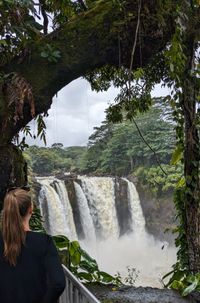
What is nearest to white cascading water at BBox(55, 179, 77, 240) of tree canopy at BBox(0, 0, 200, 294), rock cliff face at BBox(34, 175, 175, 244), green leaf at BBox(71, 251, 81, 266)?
rock cliff face at BBox(34, 175, 175, 244)

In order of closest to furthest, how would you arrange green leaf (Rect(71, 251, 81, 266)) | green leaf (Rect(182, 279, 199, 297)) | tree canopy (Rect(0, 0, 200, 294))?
tree canopy (Rect(0, 0, 200, 294)) < green leaf (Rect(182, 279, 199, 297)) < green leaf (Rect(71, 251, 81, 266))

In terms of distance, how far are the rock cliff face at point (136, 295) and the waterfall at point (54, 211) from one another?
1212 cm

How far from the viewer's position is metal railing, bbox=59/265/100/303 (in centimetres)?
229

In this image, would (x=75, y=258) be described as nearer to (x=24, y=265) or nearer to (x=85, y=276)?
(x=85, y=276)

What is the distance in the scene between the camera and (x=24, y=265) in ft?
5.96

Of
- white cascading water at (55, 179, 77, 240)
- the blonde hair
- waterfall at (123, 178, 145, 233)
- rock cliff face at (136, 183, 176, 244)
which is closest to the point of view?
the blonde hair

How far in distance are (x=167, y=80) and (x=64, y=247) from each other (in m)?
2.99

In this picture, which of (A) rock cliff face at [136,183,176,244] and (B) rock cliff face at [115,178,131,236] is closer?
(B) rock cliff face at [115,178,131,236]

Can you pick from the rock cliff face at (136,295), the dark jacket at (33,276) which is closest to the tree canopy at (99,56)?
the rock cliff face at (136,295)

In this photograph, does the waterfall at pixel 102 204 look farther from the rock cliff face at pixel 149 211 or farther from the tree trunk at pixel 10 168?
the tree trunk at pixel 10 168

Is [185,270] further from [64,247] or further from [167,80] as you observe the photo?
[167,80]

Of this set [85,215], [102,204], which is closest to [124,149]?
[102,204]

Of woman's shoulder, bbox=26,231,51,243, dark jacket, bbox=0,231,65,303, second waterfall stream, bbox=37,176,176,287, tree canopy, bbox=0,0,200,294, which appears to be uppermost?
tree canopy, bbox=0,0,200,294

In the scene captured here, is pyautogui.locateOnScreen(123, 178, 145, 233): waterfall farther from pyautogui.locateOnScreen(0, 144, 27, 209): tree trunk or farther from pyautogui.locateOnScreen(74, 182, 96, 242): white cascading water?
pyautogui.locateOnScreen(0, 144, 27, 209): tree trunk
